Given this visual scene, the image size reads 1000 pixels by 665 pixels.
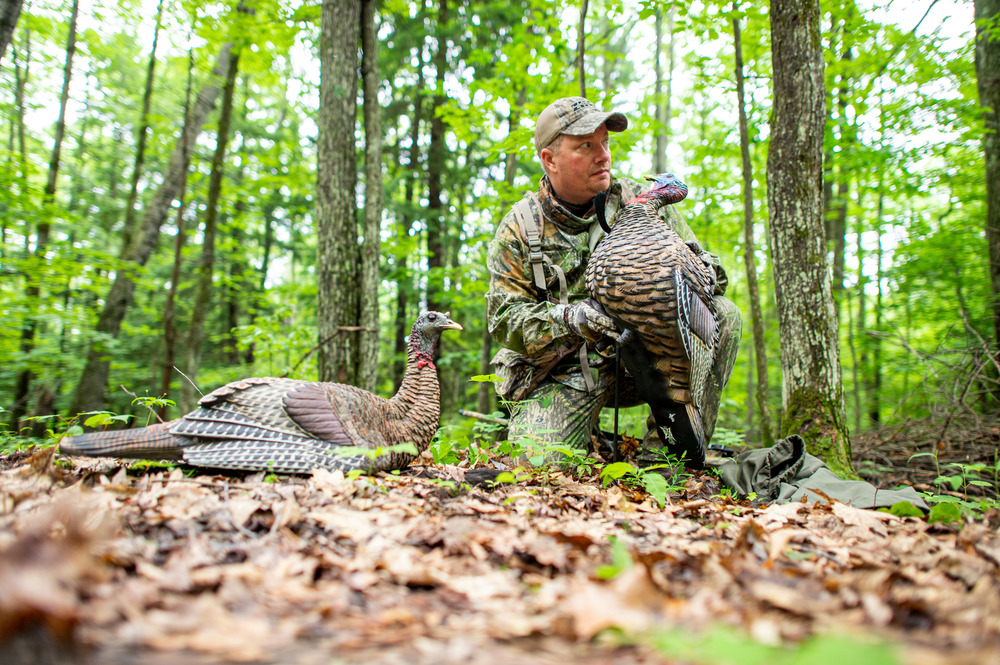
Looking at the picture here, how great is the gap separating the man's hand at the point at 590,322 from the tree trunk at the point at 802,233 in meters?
1.62

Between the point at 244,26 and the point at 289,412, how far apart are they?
23.5 ft

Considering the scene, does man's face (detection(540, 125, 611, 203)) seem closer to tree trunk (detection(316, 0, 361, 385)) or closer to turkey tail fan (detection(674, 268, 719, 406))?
turkey tail fan (detection(674, 268, 719, 406))

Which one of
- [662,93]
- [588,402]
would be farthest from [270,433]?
[662,93]

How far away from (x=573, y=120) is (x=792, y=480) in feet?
10.7

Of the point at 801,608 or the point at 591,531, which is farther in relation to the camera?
the point at 591,531

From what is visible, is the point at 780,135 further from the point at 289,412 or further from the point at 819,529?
the point at 289,412

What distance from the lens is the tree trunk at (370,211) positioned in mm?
6523

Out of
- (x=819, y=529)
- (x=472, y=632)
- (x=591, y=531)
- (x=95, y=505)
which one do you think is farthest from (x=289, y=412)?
(x=819, y=529)

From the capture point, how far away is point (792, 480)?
351 centimetres

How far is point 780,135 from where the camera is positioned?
14.3 feet

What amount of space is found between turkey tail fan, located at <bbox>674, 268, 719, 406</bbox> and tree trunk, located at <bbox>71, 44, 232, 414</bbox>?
9.18 m

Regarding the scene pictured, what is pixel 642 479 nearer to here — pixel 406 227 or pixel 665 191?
pixel 665 191

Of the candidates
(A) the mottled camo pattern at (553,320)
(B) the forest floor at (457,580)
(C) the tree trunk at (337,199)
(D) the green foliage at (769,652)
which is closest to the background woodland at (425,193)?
(C) the tree trunk at (337,199)

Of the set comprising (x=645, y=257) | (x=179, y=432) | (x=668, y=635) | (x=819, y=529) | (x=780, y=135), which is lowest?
(x=819, y=529)
